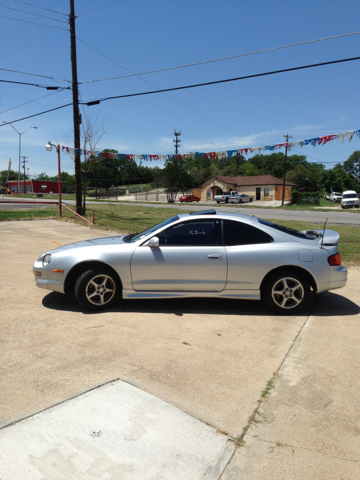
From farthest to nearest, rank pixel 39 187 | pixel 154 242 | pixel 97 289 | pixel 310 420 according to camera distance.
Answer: pixel 39 187 < pixel 97 289 < pixel 154 242 < pixel 310 420

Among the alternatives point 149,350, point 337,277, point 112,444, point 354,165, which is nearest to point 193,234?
point 149,350

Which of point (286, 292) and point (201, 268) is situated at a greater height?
point (201, 268)

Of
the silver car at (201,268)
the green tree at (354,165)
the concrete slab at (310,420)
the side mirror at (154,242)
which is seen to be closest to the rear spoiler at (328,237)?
the silver car at (201,268)

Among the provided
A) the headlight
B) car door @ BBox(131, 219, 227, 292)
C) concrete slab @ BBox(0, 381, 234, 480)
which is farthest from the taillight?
the headlight

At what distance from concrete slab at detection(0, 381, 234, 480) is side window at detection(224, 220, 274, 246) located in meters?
2.71

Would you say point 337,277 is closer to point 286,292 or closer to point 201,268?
point 286,292

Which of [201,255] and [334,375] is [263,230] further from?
[334,375]

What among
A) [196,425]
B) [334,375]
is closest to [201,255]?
[334,375]

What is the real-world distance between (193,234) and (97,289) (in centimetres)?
151

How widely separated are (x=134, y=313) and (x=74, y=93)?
51.2 ft

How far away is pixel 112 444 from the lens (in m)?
2.53

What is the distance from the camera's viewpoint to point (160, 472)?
231cm

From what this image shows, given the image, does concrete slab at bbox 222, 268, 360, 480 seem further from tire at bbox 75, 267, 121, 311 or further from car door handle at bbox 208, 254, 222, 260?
tire at bbox 75, 267, 121, 311

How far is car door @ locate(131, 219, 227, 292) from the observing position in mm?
5070
